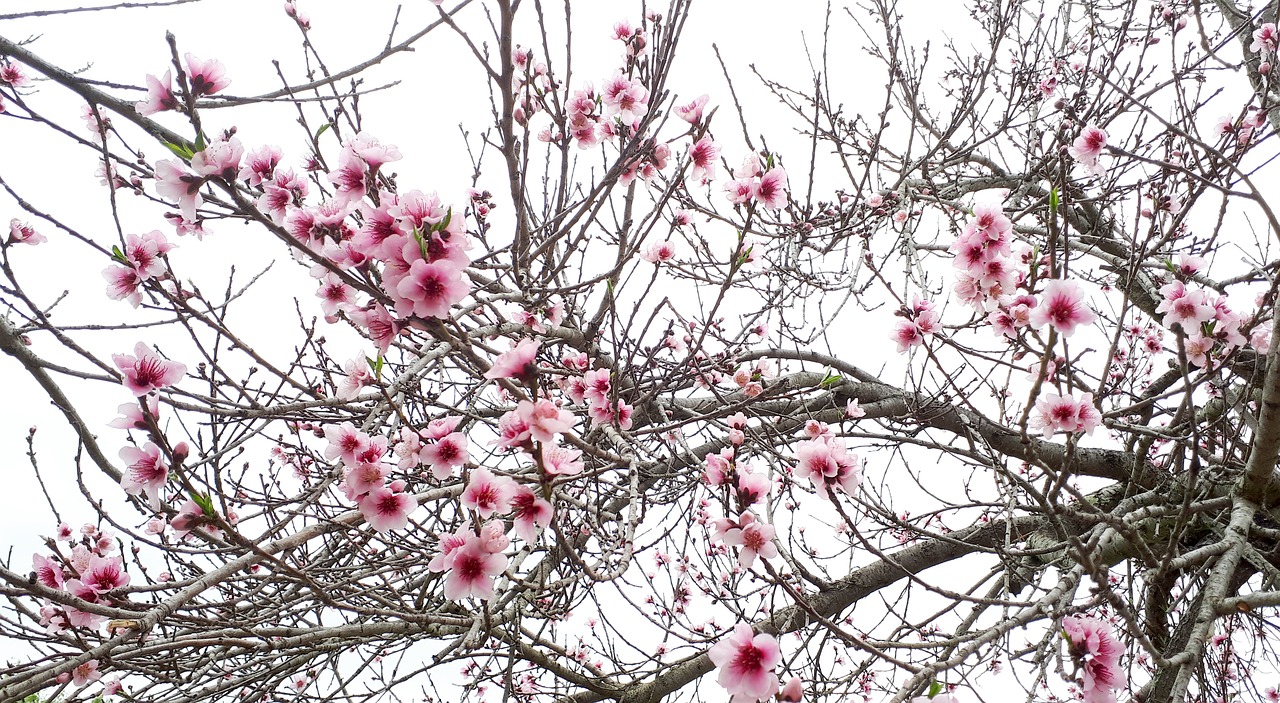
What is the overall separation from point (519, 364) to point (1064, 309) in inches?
61.2

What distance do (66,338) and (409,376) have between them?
962 millimetres

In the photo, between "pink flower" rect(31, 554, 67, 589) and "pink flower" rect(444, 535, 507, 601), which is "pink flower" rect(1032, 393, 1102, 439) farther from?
"pink flower" rect(31, 554, 67, 589)

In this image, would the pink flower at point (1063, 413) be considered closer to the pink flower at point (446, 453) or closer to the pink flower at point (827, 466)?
the pink flower at point (827, 466)

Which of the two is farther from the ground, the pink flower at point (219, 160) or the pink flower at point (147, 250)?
the pink flower at point (147, 250)

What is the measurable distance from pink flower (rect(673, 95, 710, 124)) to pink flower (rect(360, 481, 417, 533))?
152 cm

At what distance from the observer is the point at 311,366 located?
Answer: 124 inches

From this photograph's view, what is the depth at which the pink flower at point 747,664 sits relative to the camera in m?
1.50

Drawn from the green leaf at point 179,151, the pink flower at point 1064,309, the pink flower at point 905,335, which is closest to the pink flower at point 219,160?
the green leaf at point 179,151

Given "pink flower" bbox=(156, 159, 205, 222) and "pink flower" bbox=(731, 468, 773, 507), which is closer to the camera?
"pink flower" bbox=(156, 159, 205, 222)

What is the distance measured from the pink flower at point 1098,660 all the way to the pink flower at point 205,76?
7.88ft

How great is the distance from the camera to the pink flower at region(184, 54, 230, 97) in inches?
62.8

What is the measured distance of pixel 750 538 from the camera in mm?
1695

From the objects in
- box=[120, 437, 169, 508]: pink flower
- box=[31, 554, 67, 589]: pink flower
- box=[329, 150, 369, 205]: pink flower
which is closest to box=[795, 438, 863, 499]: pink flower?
box=[329, 150, 369, 205]: pink flower

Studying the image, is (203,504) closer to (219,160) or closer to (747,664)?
(219,160)
